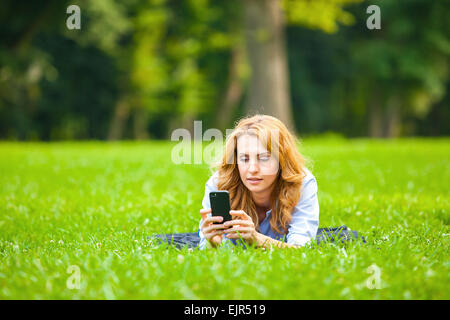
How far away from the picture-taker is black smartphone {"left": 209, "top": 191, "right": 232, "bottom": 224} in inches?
141

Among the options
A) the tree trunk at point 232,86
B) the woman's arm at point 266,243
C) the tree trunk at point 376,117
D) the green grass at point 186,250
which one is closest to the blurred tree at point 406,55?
the tree trunk at point 376,117

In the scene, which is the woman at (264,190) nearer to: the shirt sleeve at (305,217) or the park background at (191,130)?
the shirt sleeve at (305,217)

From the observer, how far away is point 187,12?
1197 inches

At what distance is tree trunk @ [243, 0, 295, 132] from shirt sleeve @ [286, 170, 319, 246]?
1370 centimetres

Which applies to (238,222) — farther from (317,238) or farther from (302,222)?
(317,238)

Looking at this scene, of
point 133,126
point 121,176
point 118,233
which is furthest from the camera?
point 133,126

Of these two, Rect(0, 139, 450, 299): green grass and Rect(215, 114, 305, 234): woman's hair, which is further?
Rect(215, 114, 305, 234): woman's hair

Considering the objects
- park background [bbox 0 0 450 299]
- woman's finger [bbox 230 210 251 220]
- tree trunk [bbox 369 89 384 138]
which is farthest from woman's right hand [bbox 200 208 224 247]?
tree trunk [bbox 369 89 384 138]

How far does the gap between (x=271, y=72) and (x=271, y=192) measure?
14483mm

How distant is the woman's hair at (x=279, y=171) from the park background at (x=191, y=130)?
611 millimetres

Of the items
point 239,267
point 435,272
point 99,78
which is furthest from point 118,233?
point 99,78

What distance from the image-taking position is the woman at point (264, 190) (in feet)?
12.4

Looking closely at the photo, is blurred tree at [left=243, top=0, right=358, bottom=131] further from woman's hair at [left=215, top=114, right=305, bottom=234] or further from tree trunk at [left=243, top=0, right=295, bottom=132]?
woman's hair at [left=215, top=114, right=305, bottom=234]

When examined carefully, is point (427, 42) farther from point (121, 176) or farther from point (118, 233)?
point (118, 233)
